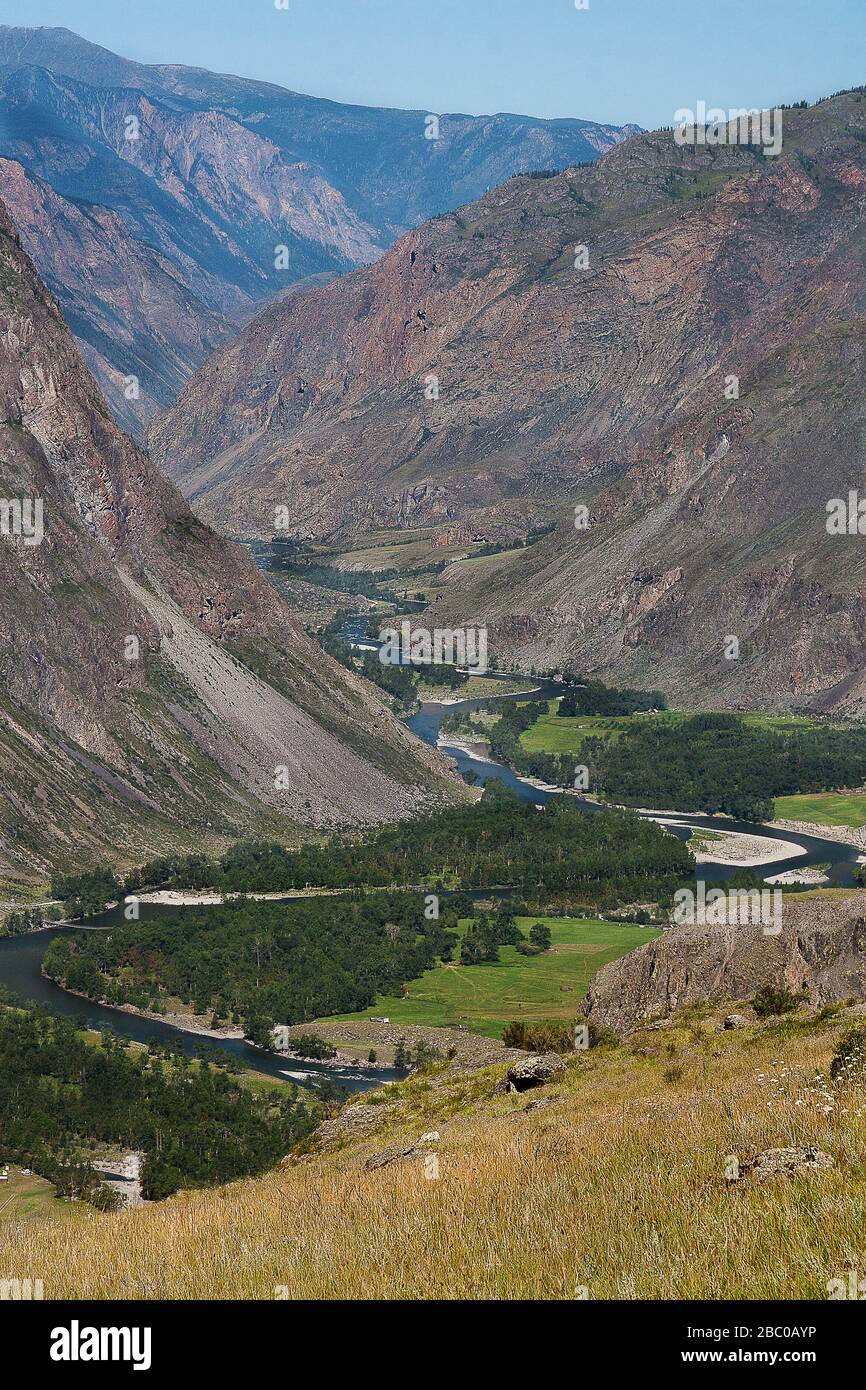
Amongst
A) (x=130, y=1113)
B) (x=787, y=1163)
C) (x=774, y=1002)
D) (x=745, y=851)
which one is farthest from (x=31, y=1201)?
(x=745, y=851)

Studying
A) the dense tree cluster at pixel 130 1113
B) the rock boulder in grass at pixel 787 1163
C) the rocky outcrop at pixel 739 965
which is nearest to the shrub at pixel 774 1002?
the rocky outcrop at pixel 739 965

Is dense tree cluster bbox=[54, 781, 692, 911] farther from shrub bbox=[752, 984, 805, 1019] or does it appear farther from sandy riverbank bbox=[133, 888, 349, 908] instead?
shrub bbox=[752, 984, 805, 1019]

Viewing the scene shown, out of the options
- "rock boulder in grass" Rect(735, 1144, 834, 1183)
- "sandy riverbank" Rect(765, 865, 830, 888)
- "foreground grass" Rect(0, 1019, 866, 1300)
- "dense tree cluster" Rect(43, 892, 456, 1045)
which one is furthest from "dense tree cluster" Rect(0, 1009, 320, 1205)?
"sandy riverbank" Rect(765, 865, 830, 888)

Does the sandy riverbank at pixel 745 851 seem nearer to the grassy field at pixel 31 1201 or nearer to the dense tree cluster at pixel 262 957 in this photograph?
the dense tree cluster at pixel 262 957

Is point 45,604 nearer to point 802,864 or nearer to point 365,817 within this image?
point 365,817

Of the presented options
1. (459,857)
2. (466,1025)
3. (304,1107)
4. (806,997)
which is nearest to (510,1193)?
(806,997)
